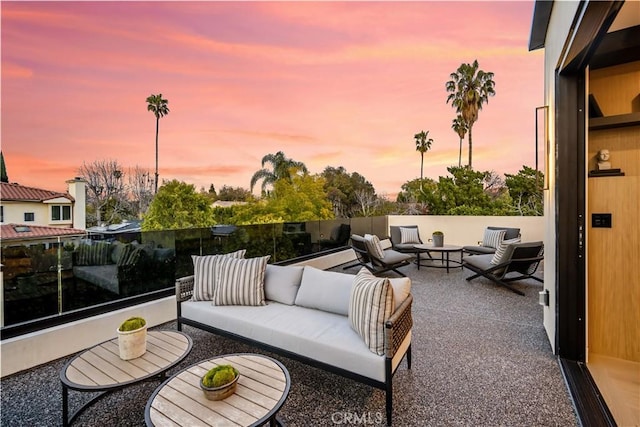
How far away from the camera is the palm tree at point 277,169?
47.0 feet

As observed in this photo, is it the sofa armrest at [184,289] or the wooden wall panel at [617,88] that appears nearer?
the wooden wall panel at [617,88]

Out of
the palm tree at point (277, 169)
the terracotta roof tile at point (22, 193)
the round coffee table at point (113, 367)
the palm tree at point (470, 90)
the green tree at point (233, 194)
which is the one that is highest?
the palm tree at point (470, 90)

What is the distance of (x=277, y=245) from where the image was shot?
18.8ft

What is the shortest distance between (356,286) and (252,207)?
11.2 meters

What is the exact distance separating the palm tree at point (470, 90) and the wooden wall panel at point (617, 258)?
1196 centimetres

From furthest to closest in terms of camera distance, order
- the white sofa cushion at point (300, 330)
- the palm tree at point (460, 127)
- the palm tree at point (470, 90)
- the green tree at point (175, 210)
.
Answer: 1. the palm tree at point (460, 127)
2. the palm tree at point (470, 90)
3. the green tree at point (175, 210)
4. the white sofa cushion at point (300, 330)

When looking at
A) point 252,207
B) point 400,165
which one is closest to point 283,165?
point 252,207

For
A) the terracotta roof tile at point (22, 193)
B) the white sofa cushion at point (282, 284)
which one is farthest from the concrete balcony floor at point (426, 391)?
the terracotta roof tile at point (22, 193)

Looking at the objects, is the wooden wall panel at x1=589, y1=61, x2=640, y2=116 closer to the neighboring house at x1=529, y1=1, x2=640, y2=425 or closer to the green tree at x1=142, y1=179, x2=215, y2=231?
the neighboring house at x1=529, y1=1, x2=640, y2=425

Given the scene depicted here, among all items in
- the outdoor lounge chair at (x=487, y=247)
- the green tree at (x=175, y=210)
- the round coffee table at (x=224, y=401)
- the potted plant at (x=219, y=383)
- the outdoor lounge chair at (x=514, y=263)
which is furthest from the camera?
the green tree at (x=175, y=210)

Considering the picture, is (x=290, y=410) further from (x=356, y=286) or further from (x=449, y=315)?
(x=449, y=315)

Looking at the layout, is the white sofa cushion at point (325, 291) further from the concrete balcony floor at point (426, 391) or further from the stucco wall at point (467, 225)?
the stucco wall at point (467, 225)

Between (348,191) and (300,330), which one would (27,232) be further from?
(348,191)

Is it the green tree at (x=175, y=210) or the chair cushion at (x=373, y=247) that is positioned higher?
the green tree at (x=175, y=210)
